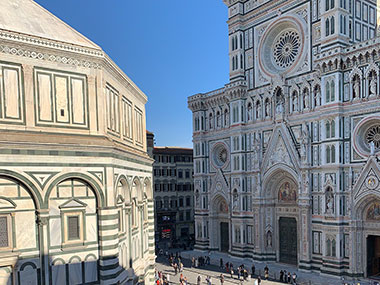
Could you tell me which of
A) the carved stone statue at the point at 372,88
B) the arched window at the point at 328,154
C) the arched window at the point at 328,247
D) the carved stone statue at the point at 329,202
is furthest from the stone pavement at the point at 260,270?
the carved stone statue at the point at 372,88

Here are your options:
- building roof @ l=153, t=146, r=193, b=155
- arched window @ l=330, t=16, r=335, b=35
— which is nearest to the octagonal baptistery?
arched window @ l=330, t=16, r=335, b=35

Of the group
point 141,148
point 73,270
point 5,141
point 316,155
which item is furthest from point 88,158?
point 316,155

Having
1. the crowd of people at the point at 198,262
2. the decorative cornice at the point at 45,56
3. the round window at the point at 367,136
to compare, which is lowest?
the crowd of people at the point at 198,262

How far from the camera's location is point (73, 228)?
39.2 feet

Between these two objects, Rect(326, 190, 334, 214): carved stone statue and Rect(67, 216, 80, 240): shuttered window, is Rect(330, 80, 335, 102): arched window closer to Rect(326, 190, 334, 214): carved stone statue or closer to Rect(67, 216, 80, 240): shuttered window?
Rect(326, 190, 334, 214): carved stone statue

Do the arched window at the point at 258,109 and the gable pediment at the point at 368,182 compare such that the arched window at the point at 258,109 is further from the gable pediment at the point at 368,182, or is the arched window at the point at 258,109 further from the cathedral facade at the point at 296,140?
the gable pediment at the point at 368,182

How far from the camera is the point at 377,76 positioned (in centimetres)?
2444

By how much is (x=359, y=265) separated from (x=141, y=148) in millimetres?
18129

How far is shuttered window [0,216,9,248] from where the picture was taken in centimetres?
1080

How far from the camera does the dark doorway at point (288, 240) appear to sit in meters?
30.9

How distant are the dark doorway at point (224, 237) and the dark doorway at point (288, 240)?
22.7ft

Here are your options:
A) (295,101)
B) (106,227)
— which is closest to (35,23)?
(106,227)

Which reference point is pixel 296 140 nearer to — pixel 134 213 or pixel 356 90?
pixel 356 90

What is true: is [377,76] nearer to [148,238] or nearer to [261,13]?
[261,13]
